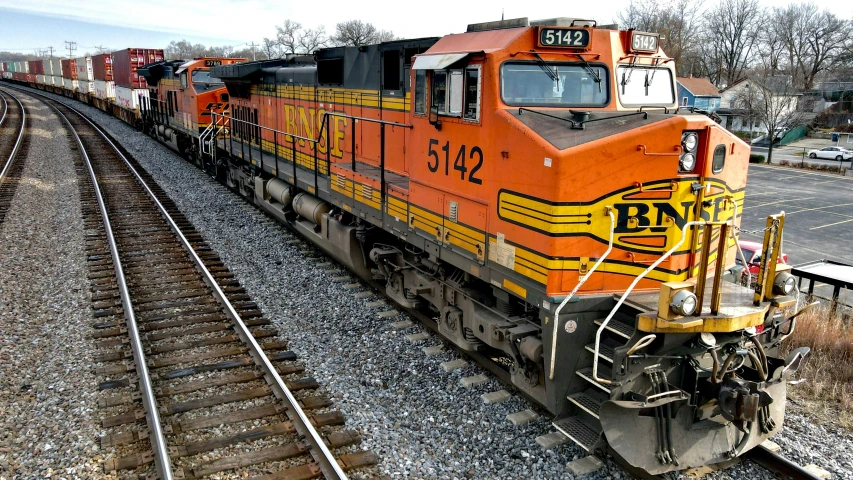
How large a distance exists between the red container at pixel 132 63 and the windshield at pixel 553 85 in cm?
3054

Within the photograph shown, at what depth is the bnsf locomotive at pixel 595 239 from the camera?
14.4 ft

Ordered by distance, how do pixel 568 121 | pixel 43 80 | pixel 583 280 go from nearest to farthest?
pixel 583 280 < pixel 568 121 < pixel 43 80

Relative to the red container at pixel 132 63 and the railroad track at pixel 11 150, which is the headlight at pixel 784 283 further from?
the red container at pixel 132 63

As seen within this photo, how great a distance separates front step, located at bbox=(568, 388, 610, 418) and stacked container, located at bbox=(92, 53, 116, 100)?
41235 millimetres

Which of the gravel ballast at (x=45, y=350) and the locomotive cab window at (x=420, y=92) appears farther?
the locomotive cab window at (x=420, y=92)

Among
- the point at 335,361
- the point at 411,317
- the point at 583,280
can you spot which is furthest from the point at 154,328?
the point at 583,280

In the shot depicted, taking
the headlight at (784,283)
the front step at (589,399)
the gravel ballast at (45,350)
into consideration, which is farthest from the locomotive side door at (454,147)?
the gravel ballast at (45,350)

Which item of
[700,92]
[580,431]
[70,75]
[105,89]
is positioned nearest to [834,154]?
[700,92]

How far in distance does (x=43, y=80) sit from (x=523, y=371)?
3146 inches

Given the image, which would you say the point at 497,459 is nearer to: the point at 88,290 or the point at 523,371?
the point at 523,371

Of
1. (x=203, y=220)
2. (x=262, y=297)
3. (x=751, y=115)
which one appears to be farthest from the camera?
(x=751, y=115)

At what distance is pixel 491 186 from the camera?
17.8ft

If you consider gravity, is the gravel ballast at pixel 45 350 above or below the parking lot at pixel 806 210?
above

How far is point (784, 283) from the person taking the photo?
4.64 metres
